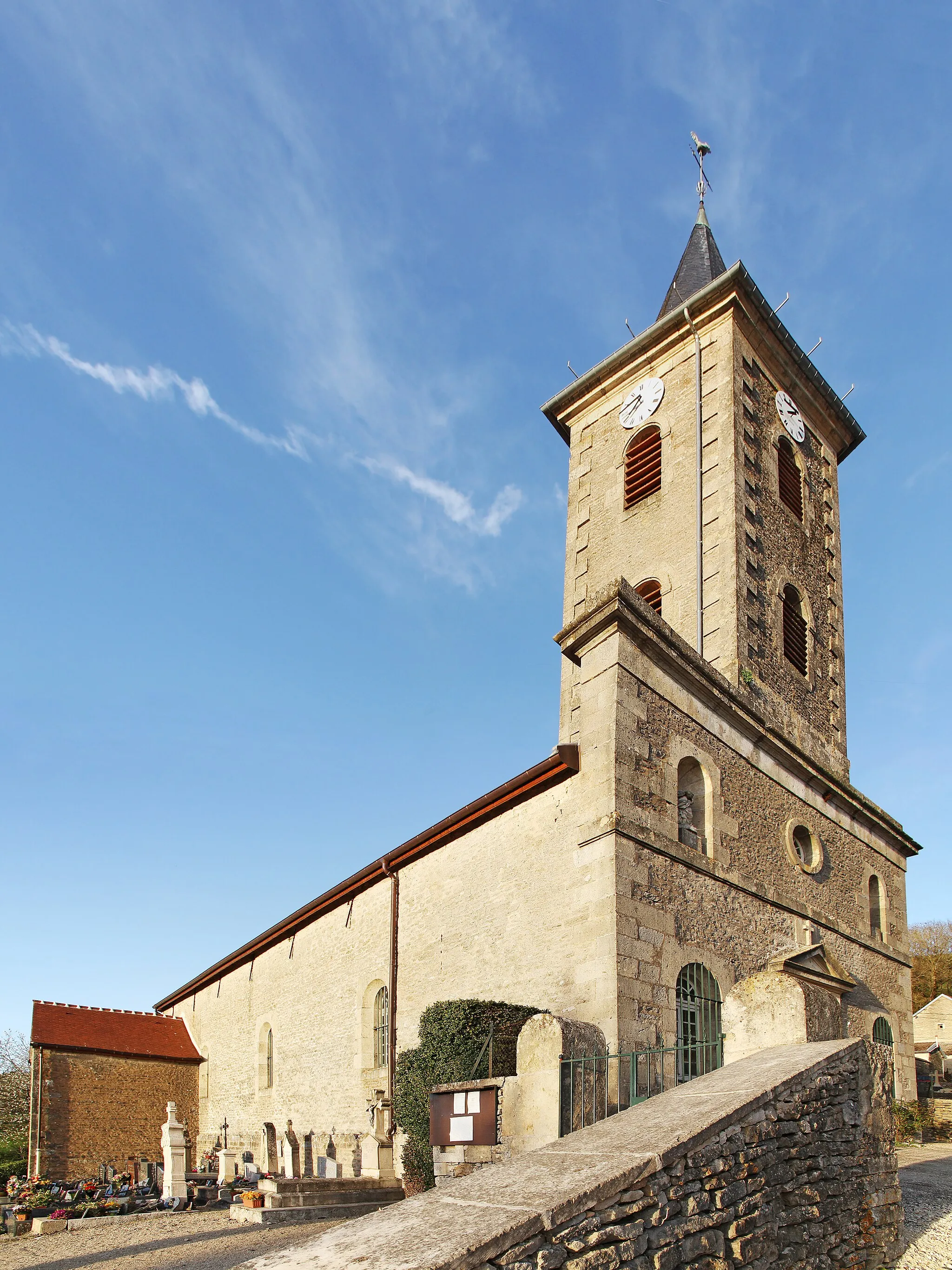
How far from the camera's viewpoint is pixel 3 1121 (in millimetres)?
31188

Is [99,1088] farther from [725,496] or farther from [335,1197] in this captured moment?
[725,496]

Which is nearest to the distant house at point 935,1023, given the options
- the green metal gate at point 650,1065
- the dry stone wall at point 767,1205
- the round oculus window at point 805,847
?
the round oculus window at point 805,847

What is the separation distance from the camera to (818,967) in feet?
38.1

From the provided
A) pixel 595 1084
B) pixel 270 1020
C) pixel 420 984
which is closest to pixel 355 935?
pixel 420 984

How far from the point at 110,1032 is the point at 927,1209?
2067 centimetres

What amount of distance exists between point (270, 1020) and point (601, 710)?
1276 centimetres

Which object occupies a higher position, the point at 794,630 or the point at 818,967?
the point at 794,630

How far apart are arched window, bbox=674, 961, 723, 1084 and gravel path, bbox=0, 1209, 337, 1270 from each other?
4238 millimetres

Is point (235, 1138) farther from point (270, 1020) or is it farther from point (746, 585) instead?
point (746, 585)

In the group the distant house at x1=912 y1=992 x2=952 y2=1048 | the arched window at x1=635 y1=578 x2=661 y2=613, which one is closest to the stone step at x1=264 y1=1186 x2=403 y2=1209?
the arched window at x1=635 y1=578 x2=661 y2=613

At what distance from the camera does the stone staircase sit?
1154 centimetres

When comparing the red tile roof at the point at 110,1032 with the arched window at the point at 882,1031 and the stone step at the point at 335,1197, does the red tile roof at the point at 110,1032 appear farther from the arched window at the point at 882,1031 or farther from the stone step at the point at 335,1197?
the arched window at the point at 882,1031

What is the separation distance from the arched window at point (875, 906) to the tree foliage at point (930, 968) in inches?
1276

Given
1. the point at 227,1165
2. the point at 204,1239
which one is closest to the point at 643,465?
the point at 204,1239
